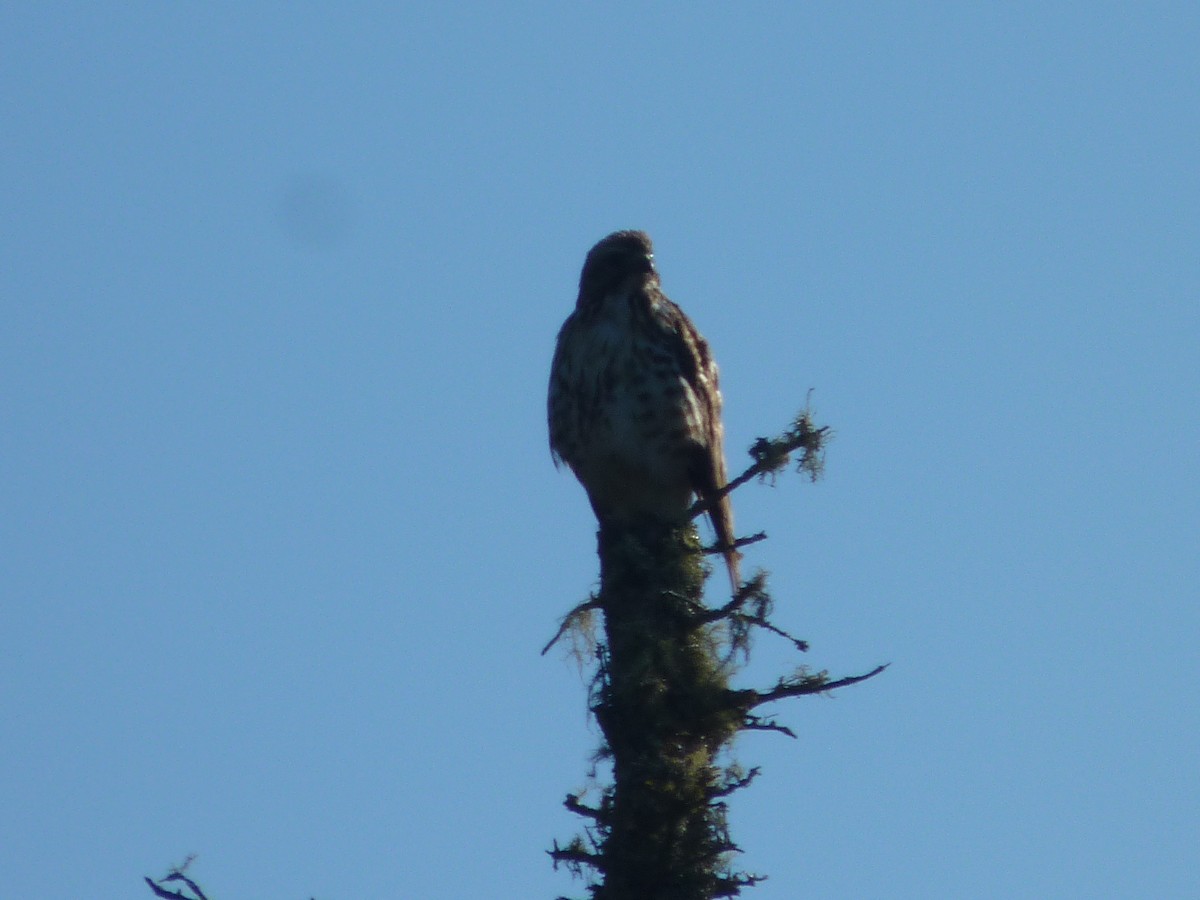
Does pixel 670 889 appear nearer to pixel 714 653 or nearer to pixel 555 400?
pixel 714 653

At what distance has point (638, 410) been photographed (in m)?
8.98

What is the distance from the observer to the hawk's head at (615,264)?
31.3 ft

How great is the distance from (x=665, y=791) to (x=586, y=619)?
126 centimetres

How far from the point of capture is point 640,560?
7.99m

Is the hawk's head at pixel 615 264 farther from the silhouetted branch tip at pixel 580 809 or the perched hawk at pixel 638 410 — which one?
the silhouetted branch tip at pixel 580 809

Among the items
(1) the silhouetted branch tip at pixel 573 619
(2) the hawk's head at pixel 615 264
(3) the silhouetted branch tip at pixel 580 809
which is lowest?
(3) the silhouetted branch tip at pixel 580 809

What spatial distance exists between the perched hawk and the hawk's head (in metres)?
0.04

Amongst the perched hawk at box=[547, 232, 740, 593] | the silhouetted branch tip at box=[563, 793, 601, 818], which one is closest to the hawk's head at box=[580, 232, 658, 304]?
the perched hawk at box=[547, 232, 740, 593]

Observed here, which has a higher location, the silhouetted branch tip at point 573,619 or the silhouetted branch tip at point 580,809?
the silhouetted branch tip at point 573,619

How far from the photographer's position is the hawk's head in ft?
31.3

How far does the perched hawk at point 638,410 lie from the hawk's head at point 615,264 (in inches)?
1.6

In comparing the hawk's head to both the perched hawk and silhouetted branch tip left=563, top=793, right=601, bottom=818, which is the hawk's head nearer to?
the perched hawk

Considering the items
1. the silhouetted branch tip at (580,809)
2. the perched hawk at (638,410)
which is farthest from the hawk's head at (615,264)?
the silhouetted branch tip at (580,809)

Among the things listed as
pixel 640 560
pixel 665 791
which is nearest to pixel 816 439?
pixel 640 560
